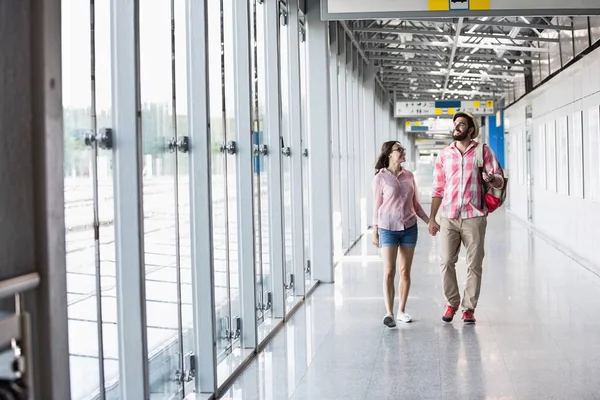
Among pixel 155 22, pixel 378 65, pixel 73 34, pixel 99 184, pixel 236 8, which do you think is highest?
pixel 378 65

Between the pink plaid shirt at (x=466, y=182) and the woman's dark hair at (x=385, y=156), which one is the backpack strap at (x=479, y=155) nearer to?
the pink plaid shirt at (x=466, y=182)

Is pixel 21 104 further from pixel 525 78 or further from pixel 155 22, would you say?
pixel 525 78

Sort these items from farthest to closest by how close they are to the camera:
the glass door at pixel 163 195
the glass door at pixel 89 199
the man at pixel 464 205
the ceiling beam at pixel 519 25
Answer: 1. the ceiling beam at pixel 519 25
2. the man at pixel 464 205
3. the glass door at pixel 163 195
4. the glass door at pixel 89 199

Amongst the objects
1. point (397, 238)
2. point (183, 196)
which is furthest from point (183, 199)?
point (397, 238)

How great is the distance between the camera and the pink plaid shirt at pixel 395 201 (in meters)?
6.59

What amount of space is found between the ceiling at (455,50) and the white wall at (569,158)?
1.00 metres

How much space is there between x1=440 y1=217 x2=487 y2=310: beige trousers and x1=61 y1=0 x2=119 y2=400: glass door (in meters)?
3.81

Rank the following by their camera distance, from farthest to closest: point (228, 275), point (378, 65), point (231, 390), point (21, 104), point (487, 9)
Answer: point (378, 65) < point (487, 9) < point (228, 275) < point (231, 390) < point (21, 104)

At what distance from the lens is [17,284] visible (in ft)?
4.51

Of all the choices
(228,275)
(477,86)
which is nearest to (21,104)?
(228,275)

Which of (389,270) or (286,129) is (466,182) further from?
(286,129)

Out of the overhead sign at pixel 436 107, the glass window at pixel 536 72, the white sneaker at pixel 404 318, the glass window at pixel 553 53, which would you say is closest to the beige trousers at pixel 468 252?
the white sneaker at pixel 404 318

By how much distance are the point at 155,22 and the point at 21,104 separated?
284 centimetres

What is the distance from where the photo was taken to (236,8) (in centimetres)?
609
